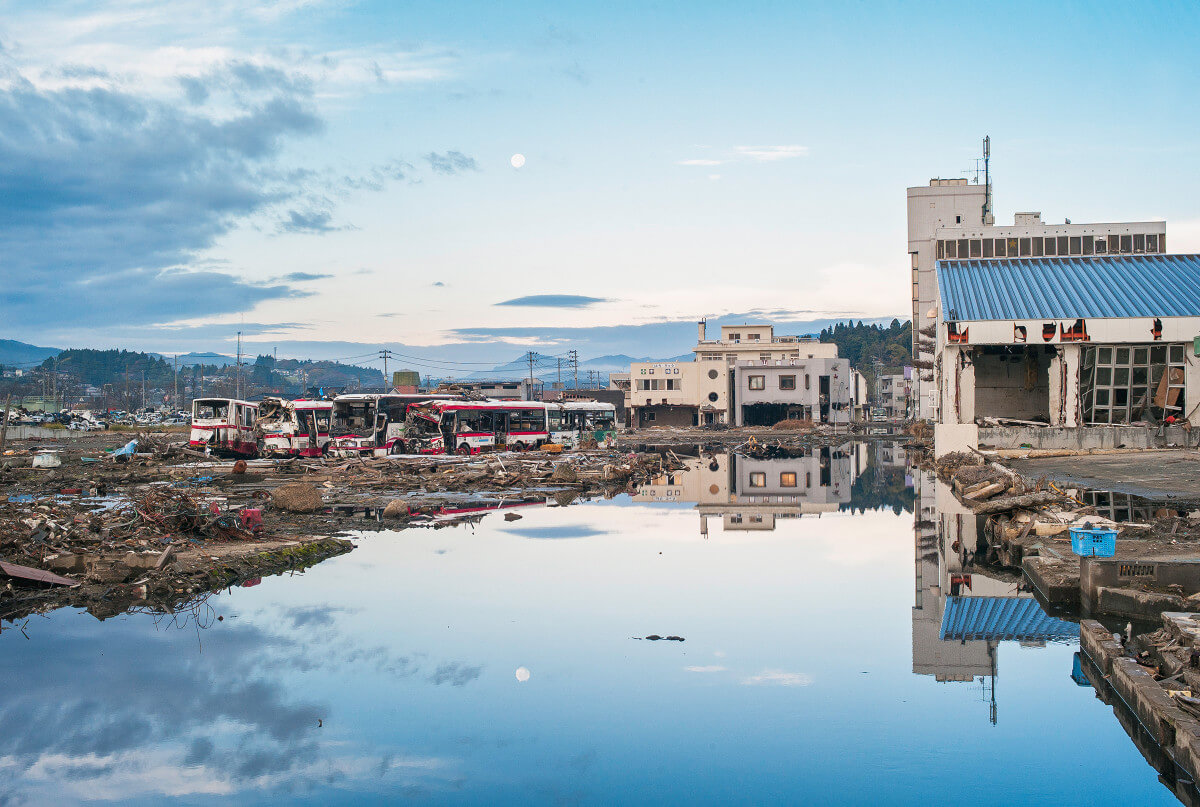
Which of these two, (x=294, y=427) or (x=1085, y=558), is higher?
(x=294, y=427)

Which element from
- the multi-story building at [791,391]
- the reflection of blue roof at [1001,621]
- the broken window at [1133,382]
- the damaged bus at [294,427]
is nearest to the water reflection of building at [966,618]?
the reflection of blue roof at [1001,621]

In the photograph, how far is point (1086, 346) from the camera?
118ft

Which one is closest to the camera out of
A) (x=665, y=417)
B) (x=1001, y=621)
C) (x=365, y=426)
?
(x=1001, y=621)

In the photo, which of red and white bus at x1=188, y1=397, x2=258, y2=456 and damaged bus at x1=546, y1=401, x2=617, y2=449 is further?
damaged bus at x1=546, y1=401, x2=617, y2=449

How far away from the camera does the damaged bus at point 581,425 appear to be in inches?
2114

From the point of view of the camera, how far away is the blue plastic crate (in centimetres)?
1334

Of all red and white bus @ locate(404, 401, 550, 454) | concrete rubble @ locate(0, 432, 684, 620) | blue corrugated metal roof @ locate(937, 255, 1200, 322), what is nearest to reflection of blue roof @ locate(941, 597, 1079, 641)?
concrete rubble @ locate(0, 432, 684, 620)

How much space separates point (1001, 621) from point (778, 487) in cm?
2096

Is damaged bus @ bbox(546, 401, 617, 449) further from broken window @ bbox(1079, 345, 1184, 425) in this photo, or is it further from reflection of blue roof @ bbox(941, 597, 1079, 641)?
reflection of blue roof @ bbox(941, 597, 1079, 641)

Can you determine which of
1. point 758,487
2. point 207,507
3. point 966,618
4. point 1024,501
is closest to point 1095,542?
point 966,618

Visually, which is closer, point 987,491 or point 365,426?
point 987,491

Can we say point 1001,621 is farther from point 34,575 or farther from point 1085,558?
point 34,575

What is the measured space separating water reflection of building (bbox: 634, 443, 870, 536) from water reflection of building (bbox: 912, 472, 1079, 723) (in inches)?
237

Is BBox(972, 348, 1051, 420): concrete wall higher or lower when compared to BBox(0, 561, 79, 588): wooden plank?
higher
